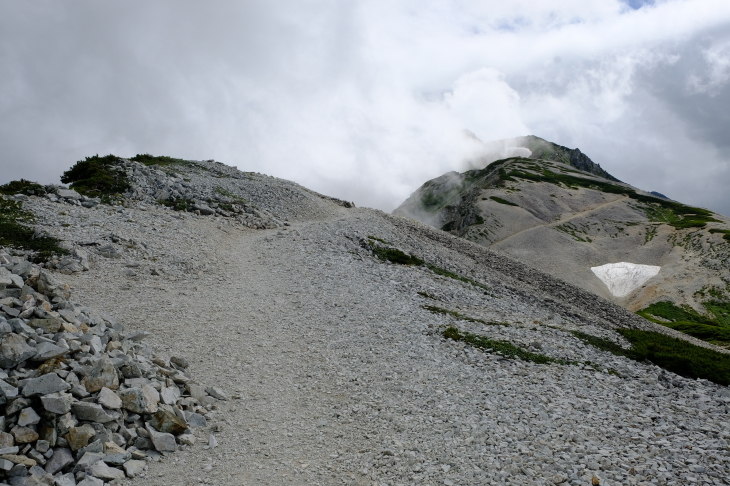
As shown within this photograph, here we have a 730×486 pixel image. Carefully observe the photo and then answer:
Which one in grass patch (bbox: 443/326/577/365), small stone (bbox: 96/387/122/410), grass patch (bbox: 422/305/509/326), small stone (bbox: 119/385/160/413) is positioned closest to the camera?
small stone (bbox: 96/387/122/410)

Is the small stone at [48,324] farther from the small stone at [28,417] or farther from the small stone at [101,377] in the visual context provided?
the small stone at [28,417]

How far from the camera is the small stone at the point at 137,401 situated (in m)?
12.9

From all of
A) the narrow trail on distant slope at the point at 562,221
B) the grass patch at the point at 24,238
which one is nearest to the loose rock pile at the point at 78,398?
the grass patch at the point at 24,238

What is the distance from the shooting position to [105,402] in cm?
1228

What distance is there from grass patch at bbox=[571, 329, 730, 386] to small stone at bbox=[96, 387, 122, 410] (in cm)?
2370

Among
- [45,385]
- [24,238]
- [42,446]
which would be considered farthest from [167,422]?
[24,238]

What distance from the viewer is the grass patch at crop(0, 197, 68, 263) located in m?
28.1

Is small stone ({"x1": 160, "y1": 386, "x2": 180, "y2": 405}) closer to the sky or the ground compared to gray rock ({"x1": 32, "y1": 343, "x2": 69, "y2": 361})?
closer to the ground

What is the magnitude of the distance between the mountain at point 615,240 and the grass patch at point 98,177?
76.3 meters

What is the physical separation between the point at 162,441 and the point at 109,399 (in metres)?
1.85

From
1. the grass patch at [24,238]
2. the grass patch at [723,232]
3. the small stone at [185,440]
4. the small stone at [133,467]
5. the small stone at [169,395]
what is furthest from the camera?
the grass patch at [723,232]

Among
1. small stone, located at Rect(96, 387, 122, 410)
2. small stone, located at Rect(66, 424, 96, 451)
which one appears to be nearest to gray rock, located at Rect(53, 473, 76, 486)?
small stone, located at Rect(66, 424, 96, 451)

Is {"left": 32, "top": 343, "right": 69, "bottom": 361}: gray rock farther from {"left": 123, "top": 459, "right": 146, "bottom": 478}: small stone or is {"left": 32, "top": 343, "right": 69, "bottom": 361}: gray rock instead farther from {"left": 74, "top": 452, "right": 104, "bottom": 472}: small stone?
{"left": 123, "top": 459, "right": 146, "bottom": 478}: small stone

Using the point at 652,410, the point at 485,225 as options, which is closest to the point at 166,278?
the point at 652,410
